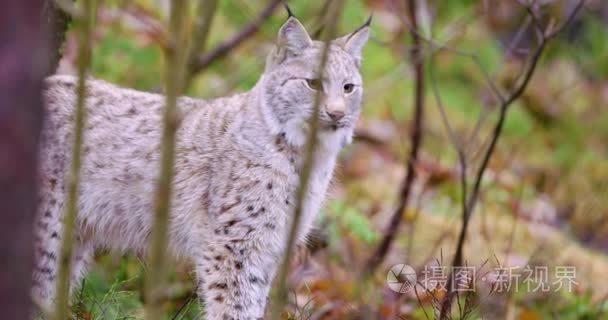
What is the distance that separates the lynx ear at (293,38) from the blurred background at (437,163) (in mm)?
240

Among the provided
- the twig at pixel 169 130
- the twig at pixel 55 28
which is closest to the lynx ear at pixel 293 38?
the twig at pixel 55 28

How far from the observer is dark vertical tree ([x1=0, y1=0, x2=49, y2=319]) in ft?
7.95

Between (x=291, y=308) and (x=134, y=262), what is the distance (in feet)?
4.29

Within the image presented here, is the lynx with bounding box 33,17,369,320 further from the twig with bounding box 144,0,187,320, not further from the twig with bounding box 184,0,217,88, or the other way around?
the twig with bounding box 144,0,187,320

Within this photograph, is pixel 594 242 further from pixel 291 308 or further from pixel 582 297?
pixel 291 308

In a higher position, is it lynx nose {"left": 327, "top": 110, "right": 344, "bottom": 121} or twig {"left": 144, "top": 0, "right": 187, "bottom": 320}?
lynx nose {"left": 327, "top": 110, "right": 344, "bottom": 121}

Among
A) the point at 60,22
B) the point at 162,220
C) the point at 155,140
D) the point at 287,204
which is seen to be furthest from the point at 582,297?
the point at 162,220

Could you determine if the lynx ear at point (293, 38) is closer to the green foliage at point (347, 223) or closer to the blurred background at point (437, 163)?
the blurred background at point (437, 163)

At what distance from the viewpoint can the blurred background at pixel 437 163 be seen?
20.3 ft

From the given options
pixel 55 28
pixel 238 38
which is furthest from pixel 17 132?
pixel 238 38

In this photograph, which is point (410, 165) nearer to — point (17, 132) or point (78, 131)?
point (78, 131)

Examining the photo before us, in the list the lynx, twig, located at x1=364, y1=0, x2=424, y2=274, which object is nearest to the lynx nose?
the lynx

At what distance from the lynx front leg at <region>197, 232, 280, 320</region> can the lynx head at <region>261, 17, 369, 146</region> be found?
0.63 m

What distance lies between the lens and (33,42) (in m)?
2.46
